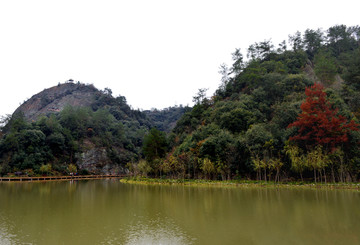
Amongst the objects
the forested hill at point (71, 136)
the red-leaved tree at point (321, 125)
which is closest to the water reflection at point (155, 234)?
the red-leaved tree at point (321, 125)

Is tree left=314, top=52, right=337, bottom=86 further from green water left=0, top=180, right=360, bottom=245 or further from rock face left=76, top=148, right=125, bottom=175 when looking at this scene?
rock face left=76, top=148, right=125, bottom=175

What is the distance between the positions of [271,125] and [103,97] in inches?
3588

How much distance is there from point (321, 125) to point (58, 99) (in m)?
111

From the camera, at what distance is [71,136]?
67875 millimetres

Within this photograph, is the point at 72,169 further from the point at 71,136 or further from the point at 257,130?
the point at 257,130

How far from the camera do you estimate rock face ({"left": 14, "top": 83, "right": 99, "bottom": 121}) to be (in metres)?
104

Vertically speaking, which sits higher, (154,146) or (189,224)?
(154,146)

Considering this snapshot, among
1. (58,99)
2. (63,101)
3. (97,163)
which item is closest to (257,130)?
(97,163)

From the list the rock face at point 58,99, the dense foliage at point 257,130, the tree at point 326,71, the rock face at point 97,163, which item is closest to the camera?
the dense foliage at point 257,130

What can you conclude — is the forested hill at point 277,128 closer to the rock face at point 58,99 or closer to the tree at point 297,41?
the tree at point 297,41

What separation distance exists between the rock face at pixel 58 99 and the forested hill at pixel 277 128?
7076 centimetres

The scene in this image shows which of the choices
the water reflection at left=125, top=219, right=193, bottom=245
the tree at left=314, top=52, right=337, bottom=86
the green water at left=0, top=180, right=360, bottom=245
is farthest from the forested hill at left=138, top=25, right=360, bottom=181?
the water reflection at left=125, top=219, right=193, bottom=245

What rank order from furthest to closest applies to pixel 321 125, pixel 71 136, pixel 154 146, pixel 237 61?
pixel 71 136, pixel 237 61, pixel 154 146, pixel 321 125

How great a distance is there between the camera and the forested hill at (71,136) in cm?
5428
